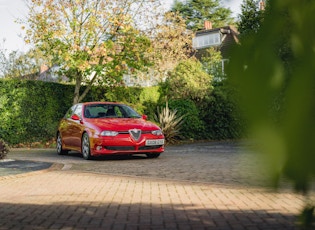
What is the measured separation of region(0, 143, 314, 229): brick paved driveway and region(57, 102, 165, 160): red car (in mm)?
→ 2479

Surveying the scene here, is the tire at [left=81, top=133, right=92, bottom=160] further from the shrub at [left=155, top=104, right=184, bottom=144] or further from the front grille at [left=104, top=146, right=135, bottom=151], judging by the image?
the shrub at [left=155, top=104, right=184, bottom=144]

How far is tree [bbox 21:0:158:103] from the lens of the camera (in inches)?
760

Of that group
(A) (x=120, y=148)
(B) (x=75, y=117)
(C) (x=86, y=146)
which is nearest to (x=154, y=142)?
(A) (x=120, y=148)

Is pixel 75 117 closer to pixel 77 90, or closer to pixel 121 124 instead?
pixel 121 124

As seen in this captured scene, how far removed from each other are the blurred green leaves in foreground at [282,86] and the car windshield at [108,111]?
41.3ft

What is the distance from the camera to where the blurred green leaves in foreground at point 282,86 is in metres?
0.99

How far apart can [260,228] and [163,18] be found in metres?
20.1

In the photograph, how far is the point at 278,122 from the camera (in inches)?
41.5

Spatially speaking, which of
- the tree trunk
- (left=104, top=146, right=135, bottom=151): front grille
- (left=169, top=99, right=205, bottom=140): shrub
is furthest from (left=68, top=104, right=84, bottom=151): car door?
(left=169, top=99, right=205, bottom=140): shrub

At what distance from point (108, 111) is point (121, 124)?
56.9 inches

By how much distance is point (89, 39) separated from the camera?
64.8ft

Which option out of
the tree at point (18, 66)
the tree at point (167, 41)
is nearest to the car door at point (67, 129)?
the tree at point (167, 41)

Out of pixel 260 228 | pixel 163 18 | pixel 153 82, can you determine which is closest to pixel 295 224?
pixel 260 228

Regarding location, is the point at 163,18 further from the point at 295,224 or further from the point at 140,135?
the point at 295,224
